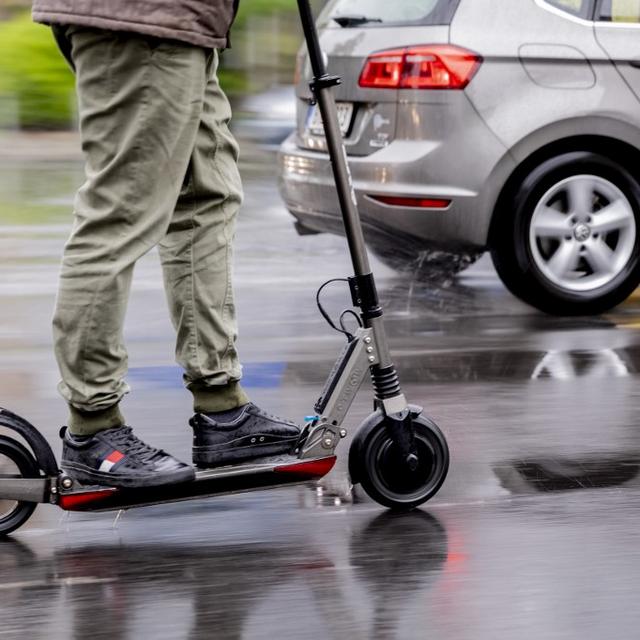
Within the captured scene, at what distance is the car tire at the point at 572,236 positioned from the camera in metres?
7.04

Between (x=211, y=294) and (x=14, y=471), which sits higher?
(x=211, y=294)

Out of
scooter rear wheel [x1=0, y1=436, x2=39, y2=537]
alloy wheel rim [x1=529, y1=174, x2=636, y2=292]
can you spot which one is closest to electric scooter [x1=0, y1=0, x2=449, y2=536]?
scooter rear wheel [x1=0, y1=436, x2=39, y2=537]

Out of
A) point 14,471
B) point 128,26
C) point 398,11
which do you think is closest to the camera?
point 128,26

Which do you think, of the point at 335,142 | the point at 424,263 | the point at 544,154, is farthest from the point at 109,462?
the point at 424,263

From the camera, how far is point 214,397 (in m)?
4.10

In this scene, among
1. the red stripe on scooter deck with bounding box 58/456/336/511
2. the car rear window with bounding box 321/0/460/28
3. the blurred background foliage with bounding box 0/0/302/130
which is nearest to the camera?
the red stripe on scooter deck with bounding box 58/456/336/511

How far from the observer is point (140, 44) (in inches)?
145

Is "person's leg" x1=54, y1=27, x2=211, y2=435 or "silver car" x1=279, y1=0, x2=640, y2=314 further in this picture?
"silver car" x1=279, y1=0, x2=640, y2=314

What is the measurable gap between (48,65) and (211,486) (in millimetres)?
10484

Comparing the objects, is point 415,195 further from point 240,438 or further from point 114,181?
point 114,181

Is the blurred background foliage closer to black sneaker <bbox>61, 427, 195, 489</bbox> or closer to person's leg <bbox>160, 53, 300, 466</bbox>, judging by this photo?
person's leg <bbox>160, 53, 300, 466</bbox>

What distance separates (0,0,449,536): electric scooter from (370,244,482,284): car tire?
381 cm

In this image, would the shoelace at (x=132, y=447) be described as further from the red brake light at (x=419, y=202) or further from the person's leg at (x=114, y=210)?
the red brake light at (x=419, y=202)

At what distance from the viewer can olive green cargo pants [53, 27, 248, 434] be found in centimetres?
371
